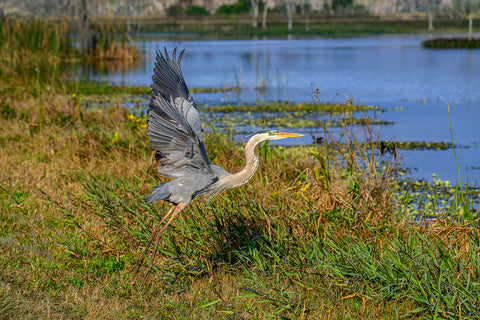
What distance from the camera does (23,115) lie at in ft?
28.9

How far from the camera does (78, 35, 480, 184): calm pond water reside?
26.8 feet

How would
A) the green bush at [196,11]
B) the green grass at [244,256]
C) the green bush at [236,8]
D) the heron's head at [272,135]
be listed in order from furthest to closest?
the green bush at [236,8] < the green bush at [196,11] < the green grass at [244,256] < the heron's head at [272,135]

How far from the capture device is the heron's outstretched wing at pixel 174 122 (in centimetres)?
337

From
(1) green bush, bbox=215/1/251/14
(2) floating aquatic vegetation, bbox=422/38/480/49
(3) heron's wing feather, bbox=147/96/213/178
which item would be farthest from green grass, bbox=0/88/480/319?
(1) green bush, bbox=215/1/251/14

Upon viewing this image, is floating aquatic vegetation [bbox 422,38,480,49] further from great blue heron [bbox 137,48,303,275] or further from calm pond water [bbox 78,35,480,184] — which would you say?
great blue heron [bbox 137,48,303,275]

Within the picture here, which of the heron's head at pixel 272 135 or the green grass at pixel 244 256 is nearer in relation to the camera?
the heron's head at pixel 272 135

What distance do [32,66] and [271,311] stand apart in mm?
8898

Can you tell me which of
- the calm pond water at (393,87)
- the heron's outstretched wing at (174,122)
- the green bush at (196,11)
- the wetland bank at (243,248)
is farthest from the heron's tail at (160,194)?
the green bush at (196,11)

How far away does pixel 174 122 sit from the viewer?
3389mm

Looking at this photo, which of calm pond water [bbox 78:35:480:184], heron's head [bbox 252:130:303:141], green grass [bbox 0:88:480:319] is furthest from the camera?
calm pond water [bbox 78:35:480:184]

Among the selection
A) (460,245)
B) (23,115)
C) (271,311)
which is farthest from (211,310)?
(23,115)

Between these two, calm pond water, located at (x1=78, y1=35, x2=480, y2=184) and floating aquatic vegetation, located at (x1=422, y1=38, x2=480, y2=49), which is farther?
floating aquatic vegetation, located at (x1=422, y1=38, x2=480, y2=49)

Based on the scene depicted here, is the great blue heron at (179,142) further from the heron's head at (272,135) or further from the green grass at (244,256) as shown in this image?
the green grass at (244,256)

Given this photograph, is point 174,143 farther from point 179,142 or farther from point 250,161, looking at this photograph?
point 250,161
